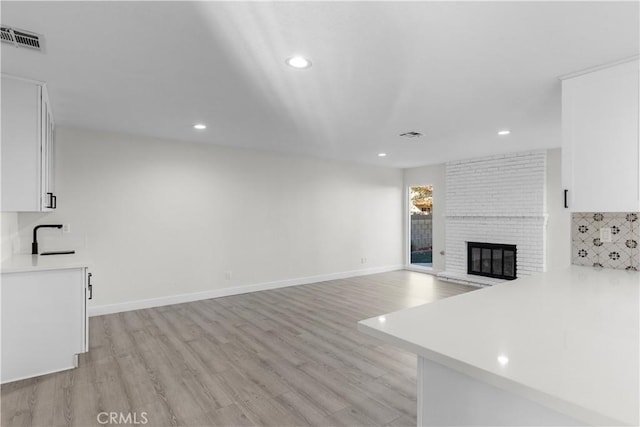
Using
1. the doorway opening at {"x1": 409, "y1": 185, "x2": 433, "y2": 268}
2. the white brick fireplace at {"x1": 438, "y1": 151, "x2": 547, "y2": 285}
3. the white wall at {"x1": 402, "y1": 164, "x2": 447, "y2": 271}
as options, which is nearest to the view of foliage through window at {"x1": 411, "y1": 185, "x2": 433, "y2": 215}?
the doorway opening at {"x1": 409, "y1": 185, "x2": 433, "y2": 268}

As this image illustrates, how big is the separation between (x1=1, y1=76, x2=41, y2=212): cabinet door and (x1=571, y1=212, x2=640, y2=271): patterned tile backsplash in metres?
4.50

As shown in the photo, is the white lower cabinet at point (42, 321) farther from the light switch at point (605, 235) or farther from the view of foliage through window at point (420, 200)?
→ the view of foliage through window at point (420, 200)

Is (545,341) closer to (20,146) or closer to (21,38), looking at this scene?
(21,38)

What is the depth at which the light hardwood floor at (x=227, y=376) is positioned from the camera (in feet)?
7.45

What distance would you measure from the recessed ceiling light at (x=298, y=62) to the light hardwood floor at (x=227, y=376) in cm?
244

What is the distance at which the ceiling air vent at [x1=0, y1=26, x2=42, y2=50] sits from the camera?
204 cm

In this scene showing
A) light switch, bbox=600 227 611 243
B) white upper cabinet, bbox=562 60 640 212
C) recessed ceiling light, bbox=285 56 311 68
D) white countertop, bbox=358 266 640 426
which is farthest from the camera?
light switch, bbox=600 227 611 243

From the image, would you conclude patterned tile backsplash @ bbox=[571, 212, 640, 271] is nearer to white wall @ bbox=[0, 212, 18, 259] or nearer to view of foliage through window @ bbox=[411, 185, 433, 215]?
white wall @ bbox=[0, 212, 18, 259]

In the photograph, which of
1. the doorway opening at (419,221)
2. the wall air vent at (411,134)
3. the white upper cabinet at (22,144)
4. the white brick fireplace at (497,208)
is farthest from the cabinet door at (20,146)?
the doorway opening at (419,221)

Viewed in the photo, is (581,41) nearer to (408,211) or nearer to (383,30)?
(383,30)

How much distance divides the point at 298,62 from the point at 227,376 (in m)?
2.55

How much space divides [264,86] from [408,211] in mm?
6039

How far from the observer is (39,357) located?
2830 mm

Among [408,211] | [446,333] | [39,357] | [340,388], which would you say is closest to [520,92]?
[446,333]
